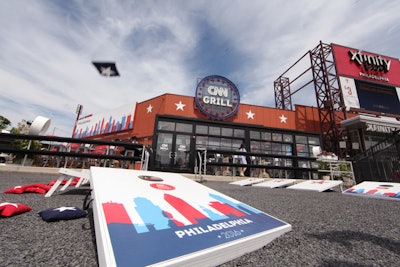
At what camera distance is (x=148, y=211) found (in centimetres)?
105

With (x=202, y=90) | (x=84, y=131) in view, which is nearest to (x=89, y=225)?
(x=202, y=90)

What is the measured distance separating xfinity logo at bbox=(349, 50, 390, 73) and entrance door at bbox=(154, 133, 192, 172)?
13.9 m

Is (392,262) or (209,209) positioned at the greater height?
(209,209)

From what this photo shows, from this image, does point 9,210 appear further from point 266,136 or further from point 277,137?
point 277,137

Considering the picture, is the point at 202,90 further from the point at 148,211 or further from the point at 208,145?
the point at 148,211

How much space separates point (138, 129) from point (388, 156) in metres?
11.9

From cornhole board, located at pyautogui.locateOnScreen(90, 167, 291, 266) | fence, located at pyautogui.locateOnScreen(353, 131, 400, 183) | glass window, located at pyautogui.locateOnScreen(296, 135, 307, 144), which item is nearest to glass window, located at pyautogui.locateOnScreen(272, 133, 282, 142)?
glass window, located at pyautogui.locateOnScreen(296, 135, 307, 144)

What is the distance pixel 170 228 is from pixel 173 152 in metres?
6.94

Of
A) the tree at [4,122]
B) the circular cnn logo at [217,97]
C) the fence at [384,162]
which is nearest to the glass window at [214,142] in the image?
the circular cnn logo at [217,97]

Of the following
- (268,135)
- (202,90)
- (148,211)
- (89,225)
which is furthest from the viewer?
(202,90)

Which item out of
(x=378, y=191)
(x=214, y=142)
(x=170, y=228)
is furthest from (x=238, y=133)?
(x=170, y=228)

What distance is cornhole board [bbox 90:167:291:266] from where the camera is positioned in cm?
67

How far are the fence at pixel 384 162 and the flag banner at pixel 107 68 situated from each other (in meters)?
7.62

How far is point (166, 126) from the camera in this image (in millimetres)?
7996
